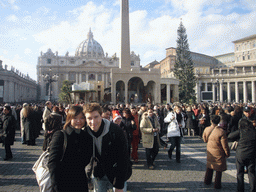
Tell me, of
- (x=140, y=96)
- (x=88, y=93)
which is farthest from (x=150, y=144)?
(x=140, y=96)

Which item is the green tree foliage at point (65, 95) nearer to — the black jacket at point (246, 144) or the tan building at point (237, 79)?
the black jacket at point (246, 144)

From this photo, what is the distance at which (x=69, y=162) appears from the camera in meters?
2.00

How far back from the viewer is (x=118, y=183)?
6.98ft

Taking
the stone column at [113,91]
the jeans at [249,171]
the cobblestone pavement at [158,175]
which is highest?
the stone column at [113,91]

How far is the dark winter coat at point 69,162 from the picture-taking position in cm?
194

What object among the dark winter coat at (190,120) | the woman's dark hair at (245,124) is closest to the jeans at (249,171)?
the woman's dark hair at (245,124)

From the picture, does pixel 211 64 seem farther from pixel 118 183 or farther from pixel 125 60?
pixel 118 183

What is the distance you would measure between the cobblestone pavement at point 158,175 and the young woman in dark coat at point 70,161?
2.38 m

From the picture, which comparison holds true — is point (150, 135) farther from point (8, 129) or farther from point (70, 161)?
point (8, 129)

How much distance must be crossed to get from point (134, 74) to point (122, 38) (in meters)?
4.83

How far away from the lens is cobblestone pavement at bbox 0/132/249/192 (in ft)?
13.8

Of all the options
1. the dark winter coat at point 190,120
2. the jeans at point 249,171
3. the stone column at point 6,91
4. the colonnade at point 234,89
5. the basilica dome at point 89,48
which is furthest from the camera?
the basilica dome at point 89,48

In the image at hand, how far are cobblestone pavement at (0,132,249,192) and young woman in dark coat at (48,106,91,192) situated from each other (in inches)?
93.8

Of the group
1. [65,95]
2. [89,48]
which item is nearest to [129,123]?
[65,95]
